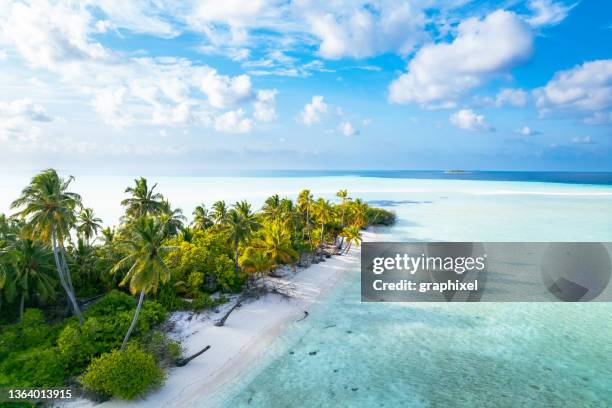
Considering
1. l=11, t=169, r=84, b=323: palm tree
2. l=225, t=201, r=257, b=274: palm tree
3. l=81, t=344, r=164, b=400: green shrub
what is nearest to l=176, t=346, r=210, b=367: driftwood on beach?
l=81, t=344, r=164, b=400: green shrub

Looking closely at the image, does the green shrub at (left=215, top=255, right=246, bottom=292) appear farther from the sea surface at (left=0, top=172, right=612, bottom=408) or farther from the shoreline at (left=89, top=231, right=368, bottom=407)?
the sea surface at (left=0, top=172, right=612, bottom=408)

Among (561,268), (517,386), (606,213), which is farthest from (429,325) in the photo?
(606,213)

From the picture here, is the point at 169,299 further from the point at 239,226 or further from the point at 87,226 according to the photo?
the point at 87,226

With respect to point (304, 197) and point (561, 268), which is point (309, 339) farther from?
point (561, 268)

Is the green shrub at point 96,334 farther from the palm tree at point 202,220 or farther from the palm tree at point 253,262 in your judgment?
the palm tree at point 202,220

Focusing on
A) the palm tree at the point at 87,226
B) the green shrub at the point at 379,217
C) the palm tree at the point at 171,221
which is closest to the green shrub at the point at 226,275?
the palm tree at the point at 171,221
